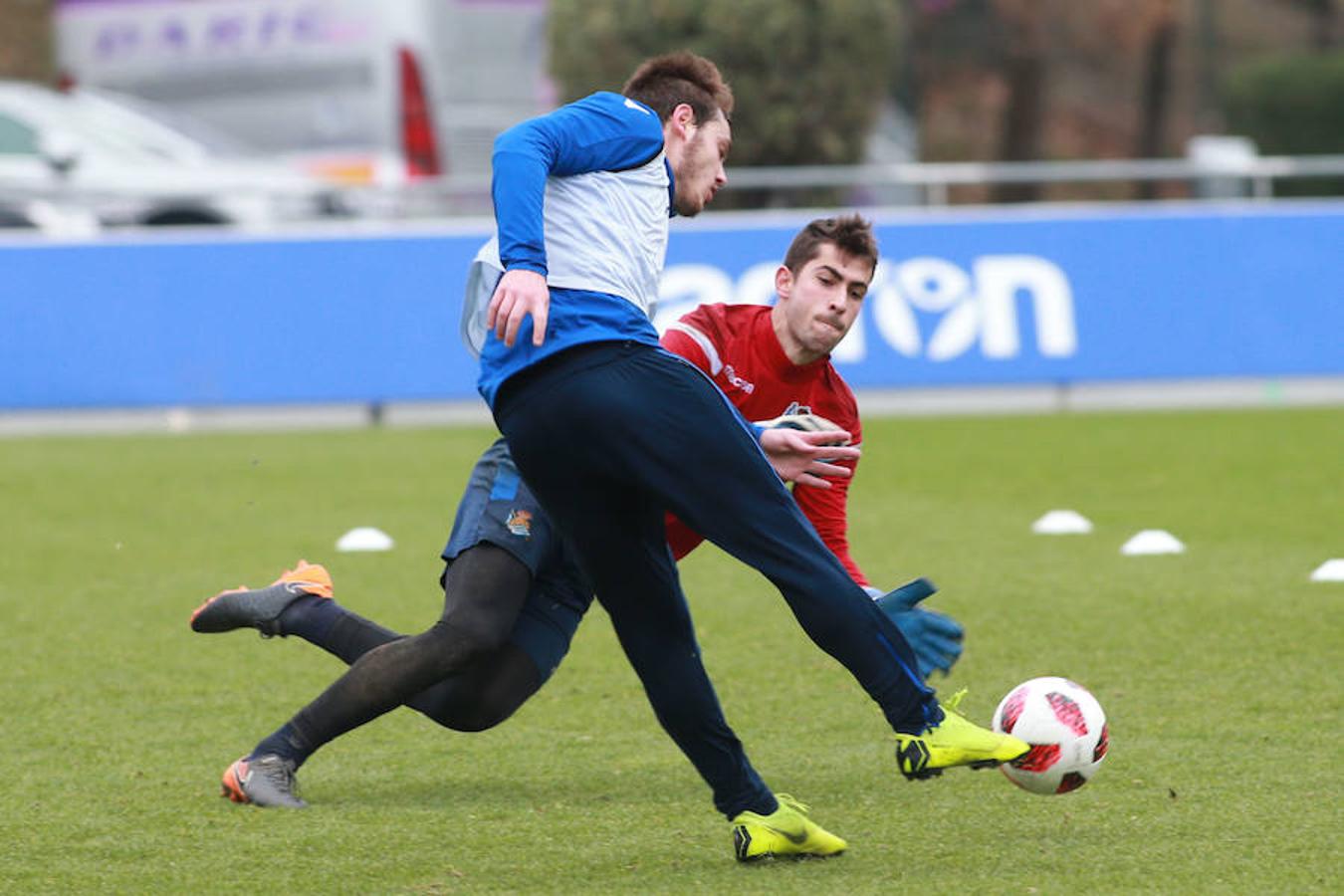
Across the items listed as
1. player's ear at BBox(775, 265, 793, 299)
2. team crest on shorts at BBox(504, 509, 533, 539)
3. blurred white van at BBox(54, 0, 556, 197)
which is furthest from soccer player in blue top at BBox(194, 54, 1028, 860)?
blurred white van at BBox(54, 0, 556, 197)

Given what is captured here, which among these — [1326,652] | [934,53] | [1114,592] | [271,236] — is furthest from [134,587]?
[934,53]

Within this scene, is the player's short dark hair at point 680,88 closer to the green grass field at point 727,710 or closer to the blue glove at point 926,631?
the blue glove at point 926,631

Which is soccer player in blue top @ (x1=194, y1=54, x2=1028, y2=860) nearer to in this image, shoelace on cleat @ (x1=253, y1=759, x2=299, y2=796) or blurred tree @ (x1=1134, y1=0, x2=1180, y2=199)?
shoelace on cleat @ (x1=253, y1=759, x2=299, y2=796)

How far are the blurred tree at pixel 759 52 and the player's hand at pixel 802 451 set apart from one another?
686 inches

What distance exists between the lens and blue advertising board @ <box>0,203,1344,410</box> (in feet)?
52.4

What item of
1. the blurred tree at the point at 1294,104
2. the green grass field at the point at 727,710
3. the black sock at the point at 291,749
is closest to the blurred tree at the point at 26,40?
the green grass field at the point at 727,710

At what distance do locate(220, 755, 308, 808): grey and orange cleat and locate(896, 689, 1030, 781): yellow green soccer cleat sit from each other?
1694 mm

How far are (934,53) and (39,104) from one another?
67.2 feet

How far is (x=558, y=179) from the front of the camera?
5.04 m

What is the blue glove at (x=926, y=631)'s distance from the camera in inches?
217

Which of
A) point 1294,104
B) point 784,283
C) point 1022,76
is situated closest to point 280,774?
point 784,283

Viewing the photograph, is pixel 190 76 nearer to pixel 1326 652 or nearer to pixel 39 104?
pixel 39 104

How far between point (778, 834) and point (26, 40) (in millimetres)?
23818

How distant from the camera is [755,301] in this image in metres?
16.2
